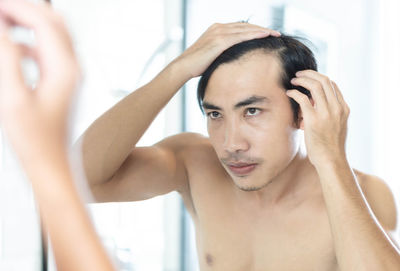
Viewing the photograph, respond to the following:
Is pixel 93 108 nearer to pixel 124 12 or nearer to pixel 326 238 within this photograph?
pixel 124 12

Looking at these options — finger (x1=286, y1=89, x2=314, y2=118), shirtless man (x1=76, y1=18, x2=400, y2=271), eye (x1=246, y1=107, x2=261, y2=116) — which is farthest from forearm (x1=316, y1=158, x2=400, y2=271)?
eye (x1=246, y1=107, x2=261, y2=116)

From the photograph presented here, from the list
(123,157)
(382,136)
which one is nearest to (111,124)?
(123,157)

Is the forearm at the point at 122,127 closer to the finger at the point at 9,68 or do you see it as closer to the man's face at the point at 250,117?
the man's face at the point at 250,117

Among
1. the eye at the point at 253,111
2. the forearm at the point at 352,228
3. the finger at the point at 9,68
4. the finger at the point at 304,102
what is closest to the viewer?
the finger at the point at 9,68

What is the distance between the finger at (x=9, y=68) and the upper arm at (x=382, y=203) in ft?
3.49

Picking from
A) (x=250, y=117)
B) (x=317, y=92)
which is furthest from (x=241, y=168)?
(x=317, y=92)

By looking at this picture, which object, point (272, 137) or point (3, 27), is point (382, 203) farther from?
point (3, 27)

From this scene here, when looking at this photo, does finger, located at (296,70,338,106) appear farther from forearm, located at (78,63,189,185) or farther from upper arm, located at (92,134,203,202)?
upper arm, located at (92,134,203,202)

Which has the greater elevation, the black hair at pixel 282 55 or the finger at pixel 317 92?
the black hair at pixel 282 55

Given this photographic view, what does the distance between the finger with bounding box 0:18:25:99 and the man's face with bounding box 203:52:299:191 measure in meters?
0.81

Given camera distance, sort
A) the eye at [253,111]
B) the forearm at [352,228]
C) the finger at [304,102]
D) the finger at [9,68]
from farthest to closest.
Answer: the eye at [253,111] → the finger at [304,102] → the forearm at [352,228] → the finger at [9,68]

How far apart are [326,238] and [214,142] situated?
0.34 metres

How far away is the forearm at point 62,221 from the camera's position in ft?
0.90

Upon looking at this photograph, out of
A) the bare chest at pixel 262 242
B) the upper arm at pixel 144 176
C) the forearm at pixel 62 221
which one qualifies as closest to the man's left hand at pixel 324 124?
the bare chest at pixel 262 242
